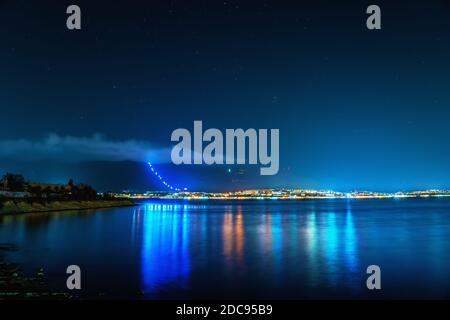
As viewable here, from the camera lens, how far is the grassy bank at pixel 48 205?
45669 millimetres

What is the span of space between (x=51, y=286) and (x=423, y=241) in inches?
850

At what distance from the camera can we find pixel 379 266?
57.4ft

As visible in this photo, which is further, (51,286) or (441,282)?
(441,282)

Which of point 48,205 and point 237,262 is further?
point 48,205

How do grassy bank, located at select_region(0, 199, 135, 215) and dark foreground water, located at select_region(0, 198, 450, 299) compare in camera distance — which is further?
grassy bank, located at select_region(0, 199, 135, 215)

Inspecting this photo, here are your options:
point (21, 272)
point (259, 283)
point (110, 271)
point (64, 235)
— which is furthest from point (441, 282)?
point (64, 235)

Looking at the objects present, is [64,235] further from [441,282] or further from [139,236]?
[441,282]

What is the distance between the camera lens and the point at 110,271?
15.5 metres

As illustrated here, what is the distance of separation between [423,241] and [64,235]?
21.0m

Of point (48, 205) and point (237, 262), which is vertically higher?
point (237, 262)

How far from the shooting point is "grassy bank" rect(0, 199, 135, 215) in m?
45.7

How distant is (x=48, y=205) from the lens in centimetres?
5541
